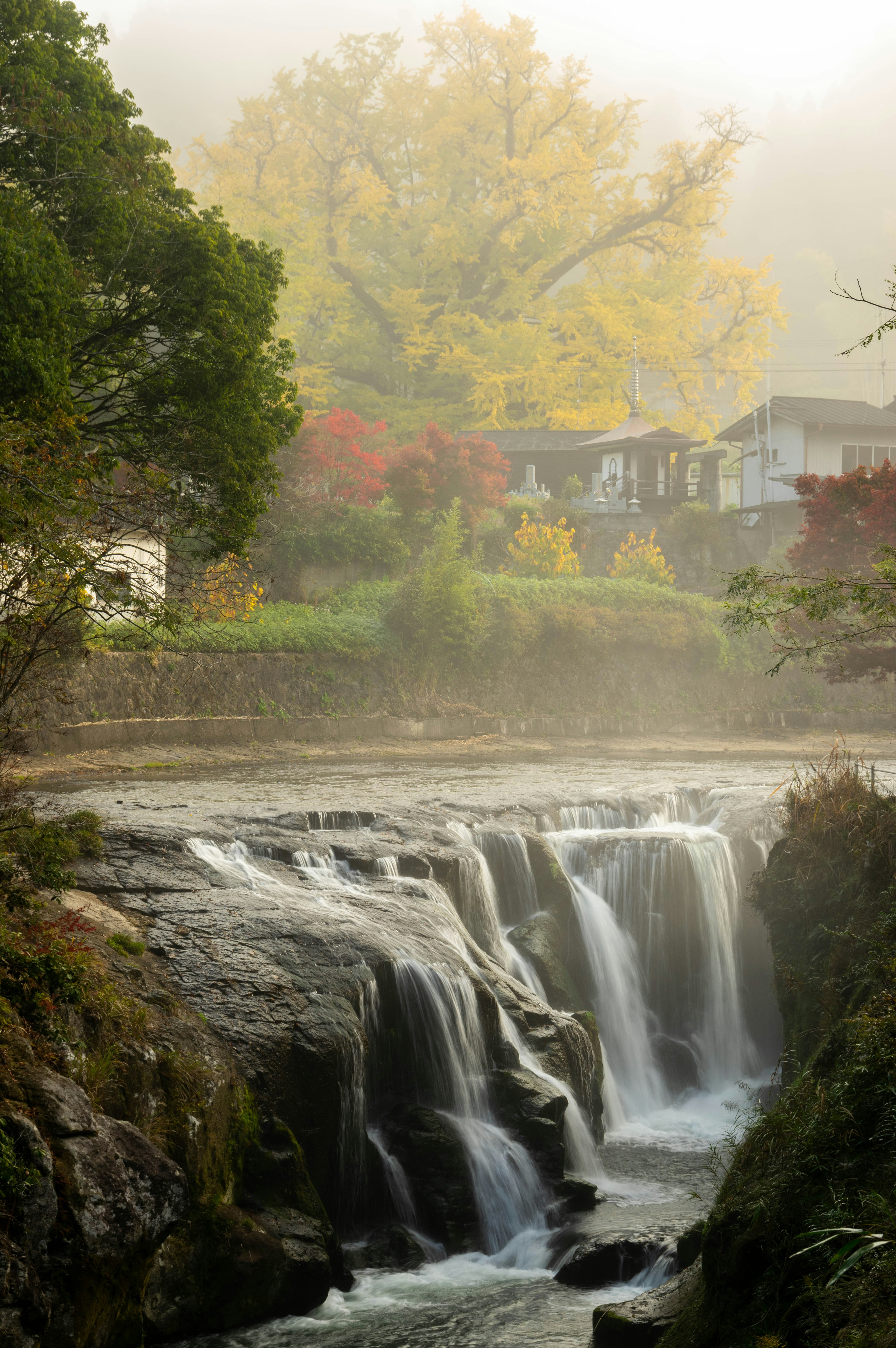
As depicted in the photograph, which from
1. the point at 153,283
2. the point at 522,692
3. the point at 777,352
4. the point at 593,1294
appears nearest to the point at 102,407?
the point at 153,283

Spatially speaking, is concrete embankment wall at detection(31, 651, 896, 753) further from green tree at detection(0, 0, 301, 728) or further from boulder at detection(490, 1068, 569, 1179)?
boulder at detection(490, 1068, 569, 1179)

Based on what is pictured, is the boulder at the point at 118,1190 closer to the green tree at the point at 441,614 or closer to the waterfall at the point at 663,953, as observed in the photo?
the waterfall at the point at 663,953

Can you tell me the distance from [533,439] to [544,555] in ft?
41.7

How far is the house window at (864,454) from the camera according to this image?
37.7 m

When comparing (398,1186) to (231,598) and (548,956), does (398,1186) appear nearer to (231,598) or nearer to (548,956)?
(548,956)

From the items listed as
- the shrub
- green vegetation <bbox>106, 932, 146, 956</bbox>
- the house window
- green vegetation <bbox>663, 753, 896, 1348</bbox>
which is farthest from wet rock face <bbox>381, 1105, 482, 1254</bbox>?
the house window

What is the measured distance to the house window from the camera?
124 ft

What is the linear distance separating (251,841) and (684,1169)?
514 centimetres

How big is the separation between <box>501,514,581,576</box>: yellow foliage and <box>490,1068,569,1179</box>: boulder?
2422 cm

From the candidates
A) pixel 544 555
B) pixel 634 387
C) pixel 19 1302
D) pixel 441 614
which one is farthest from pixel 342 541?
pixel 19 1302

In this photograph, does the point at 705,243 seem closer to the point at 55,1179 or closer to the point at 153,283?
the point at 153,283

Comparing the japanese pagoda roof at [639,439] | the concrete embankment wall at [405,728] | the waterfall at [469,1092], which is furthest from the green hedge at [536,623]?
the waterfall at [469,1092]

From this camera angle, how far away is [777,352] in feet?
324

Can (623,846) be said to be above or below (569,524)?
below
